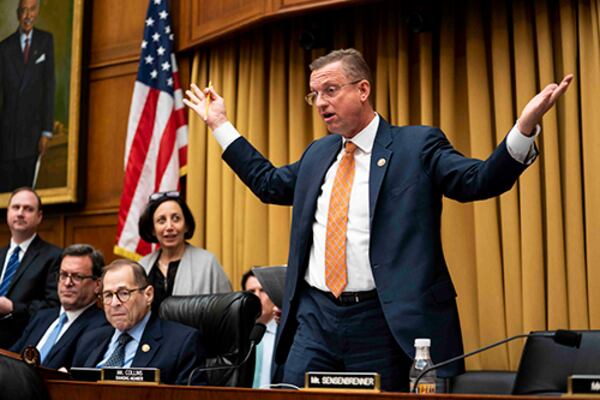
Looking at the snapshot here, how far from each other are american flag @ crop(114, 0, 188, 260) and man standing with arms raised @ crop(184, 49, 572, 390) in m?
3.18

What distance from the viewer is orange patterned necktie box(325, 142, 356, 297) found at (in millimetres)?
3027

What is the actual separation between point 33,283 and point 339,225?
2.80m

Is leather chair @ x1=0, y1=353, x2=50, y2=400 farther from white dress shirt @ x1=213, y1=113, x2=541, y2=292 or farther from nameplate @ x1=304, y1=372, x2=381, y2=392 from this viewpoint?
white dress shirt @ x1=213, y1=113, x2=541, y2=292

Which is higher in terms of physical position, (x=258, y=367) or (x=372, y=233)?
(x=372, y=233)

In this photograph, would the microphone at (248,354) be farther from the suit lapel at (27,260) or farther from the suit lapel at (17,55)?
the suit lapel at (17,55)

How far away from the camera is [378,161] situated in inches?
124

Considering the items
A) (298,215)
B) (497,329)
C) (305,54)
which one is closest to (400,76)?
(305,54)

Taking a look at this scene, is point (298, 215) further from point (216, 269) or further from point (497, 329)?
point (497, 329)

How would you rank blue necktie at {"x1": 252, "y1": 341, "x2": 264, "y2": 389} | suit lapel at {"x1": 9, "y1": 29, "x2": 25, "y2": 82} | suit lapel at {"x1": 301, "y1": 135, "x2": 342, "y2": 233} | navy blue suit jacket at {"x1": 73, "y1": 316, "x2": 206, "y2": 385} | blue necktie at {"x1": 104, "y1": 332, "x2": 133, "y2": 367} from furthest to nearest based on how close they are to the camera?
suit lapel at {"x1": 9, "y1": 29, "x2": 25, "y2": 82}
blue necktie at {"x1": 252, "y1": 341, "x2": 264, "y2": 389}
blue necktie at {"x1": 104, "y1": 332, "x2": 133, "y2": 367}
navy blue suit jacket at {"x1": 73, "y1": 316, "x2": 206, "y2": 385}
suit lapel at {"x1": 301, "y1": 135, "x2": 342, "y2": 233}

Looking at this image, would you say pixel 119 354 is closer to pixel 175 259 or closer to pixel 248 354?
pixel 248 354

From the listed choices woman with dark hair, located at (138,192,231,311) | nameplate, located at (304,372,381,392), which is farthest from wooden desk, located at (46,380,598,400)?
woman with dark hair, located at (138,192,231,311)

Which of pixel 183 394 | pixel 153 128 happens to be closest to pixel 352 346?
pixel 183 394

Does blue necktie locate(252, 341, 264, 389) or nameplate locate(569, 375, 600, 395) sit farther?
blue necktie locate(252, 341, 264, 389)

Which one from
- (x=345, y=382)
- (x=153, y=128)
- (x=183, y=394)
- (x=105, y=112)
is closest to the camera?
(x=345, y=382)
